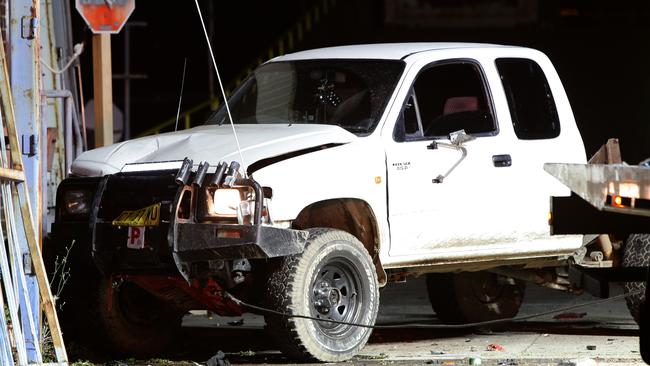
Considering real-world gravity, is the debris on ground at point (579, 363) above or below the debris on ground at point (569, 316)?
above

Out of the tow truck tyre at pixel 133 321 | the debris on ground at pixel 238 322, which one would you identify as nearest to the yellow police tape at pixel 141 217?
the tow truck tyre at pixel 133 321

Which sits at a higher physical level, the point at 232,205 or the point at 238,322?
the point at 232,205

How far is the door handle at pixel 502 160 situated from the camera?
413 inches

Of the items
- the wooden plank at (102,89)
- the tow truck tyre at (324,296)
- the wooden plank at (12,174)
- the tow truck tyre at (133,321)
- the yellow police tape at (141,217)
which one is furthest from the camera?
the wooden plank at (102,89)

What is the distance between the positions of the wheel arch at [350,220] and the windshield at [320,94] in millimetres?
515

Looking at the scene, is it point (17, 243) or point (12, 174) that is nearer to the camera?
point (12, 174)

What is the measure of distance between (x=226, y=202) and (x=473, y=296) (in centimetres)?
351

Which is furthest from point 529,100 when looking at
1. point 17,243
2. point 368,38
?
point 368,38

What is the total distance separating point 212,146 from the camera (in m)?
9.53

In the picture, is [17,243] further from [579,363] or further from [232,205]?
[579,363]

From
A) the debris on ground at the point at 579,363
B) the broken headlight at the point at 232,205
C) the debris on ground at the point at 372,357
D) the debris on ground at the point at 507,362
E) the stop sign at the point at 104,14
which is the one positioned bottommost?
the debris on ground at the point at 372,357

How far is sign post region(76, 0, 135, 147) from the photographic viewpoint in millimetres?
11531

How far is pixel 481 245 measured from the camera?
34.5ft

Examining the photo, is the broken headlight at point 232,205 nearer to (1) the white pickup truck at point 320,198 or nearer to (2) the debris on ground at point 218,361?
(1) the white pickup truck at point 320,198
